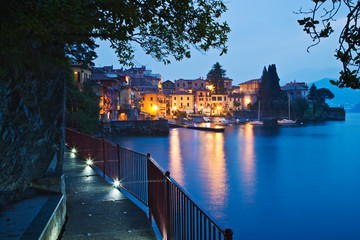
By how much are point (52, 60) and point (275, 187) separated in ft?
71.3

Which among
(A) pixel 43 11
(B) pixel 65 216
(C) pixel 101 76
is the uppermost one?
(C) pixel 101 76

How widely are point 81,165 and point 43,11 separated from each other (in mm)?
7802

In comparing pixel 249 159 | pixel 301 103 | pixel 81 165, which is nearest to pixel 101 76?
pixel 249 159

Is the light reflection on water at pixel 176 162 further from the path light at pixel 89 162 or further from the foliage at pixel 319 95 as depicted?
the foliage at pixel 319 95

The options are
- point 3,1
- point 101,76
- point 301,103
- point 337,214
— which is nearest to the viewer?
point 3,1

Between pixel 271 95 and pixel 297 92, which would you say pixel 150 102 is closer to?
pixel 271 95

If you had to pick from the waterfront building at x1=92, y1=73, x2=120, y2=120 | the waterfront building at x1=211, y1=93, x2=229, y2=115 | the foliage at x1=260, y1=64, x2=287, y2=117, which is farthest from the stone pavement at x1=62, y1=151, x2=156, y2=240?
the waterfront building at x1=211, y1=93, x2=229, y2=115

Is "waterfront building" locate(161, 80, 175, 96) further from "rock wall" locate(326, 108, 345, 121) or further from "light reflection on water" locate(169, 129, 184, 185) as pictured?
"rock wall" locate(326, 108, 345, 121)

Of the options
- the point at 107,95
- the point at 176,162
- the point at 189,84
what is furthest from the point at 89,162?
the point at 189,84

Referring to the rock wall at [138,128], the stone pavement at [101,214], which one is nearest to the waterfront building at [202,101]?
the rock wall at [138,128]

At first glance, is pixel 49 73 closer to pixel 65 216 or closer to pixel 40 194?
pixel 40 194

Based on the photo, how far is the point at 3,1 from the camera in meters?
3.33

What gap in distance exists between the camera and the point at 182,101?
338 feet

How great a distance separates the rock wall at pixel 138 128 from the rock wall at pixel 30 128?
47.8 meters
